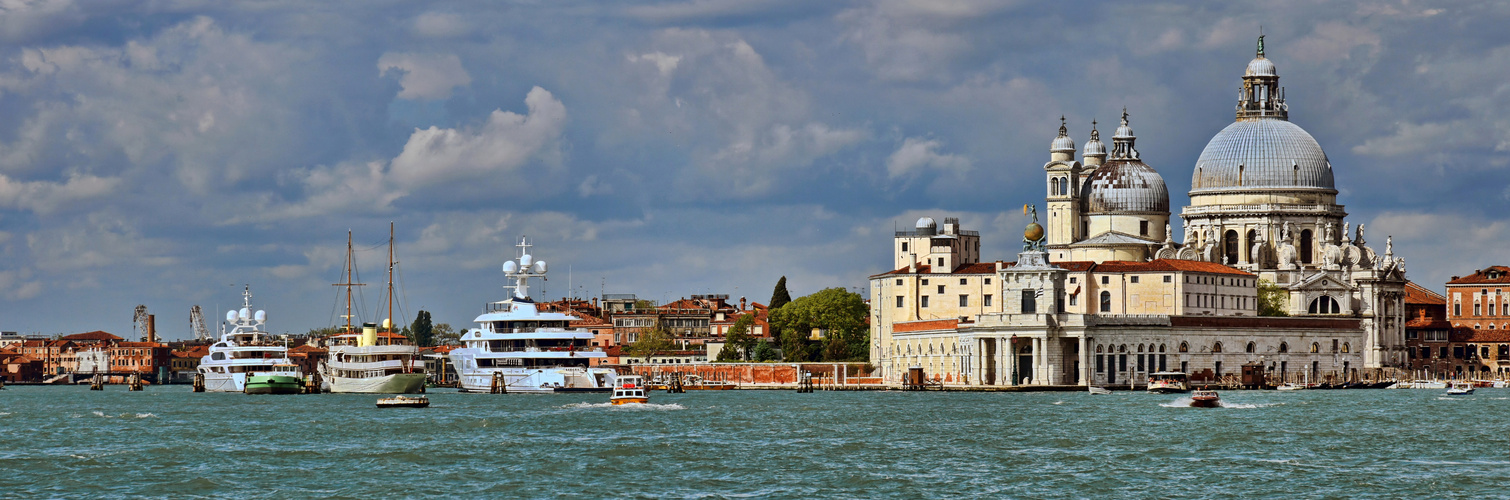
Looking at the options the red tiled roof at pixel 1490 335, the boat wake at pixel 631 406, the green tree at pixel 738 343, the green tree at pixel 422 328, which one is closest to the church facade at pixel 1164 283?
the red tiled roof at pixel 1490 335

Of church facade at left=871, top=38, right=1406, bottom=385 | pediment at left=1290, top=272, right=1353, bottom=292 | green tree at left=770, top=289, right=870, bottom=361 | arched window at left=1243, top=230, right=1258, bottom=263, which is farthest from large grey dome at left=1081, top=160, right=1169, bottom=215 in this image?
green tree at left=770, top=289, right=870, bottom=361

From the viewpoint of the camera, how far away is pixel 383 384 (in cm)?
9950

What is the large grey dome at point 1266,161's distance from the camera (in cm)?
11788

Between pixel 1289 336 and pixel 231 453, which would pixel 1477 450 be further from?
pixel 1289 336

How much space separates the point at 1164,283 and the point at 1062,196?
15.2 m

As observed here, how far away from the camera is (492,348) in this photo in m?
99.0

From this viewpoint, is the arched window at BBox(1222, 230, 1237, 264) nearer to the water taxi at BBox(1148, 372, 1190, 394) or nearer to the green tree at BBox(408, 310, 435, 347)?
the water taxi at BBox(1148, 372, 1190, 394)

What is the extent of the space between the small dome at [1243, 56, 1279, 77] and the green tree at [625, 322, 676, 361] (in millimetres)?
35688

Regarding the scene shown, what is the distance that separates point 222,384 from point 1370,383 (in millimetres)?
55181

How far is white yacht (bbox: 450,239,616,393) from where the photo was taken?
95.6 m

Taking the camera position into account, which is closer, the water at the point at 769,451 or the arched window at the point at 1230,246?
the water at the point at 769,451

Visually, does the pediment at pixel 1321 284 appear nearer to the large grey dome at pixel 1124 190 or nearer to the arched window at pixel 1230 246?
the arched window at pixel 1230 246

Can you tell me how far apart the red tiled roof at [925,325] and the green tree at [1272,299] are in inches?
726

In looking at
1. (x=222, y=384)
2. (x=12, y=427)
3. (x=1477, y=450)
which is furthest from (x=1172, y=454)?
(x=222, y=384)
